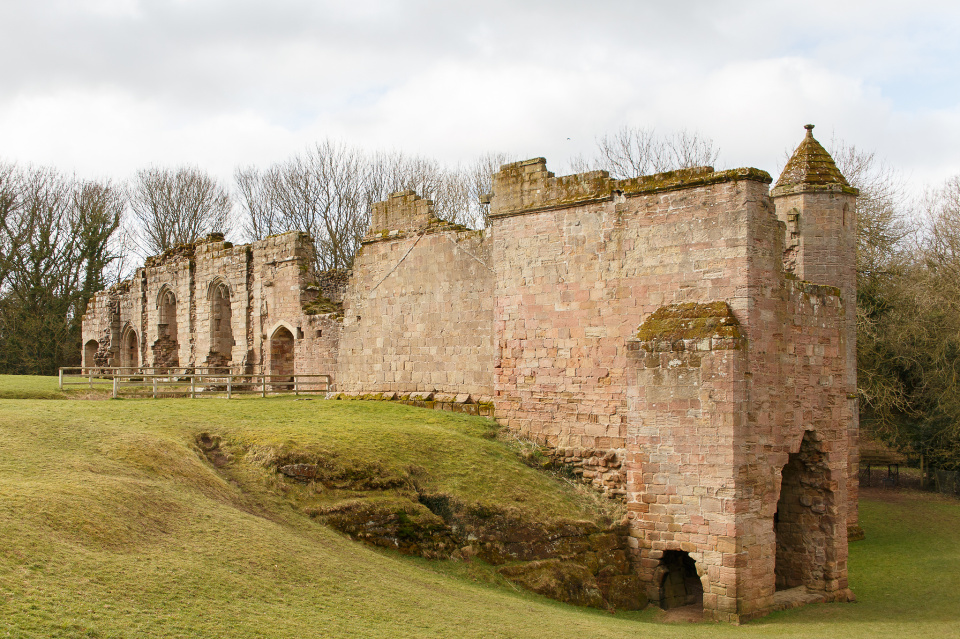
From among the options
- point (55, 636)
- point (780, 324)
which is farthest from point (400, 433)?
point (55, 636)

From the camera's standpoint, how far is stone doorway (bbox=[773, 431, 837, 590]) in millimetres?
13844

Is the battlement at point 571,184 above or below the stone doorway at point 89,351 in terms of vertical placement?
above

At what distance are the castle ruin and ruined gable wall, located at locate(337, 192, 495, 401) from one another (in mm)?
43

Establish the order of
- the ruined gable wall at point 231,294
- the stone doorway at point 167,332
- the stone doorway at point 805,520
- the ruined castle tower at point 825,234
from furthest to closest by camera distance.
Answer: the stone doorway at point 167,332
the ruined gable wall at point 231,294
the ruined castle tower at point 825,234
the stone doorway at point 805,520

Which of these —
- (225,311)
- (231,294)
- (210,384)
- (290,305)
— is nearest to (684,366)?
(290,305)

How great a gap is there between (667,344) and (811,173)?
7966 mm

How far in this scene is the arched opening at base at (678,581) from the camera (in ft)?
43.0

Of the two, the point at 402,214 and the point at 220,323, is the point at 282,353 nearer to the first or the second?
the point at 220,323

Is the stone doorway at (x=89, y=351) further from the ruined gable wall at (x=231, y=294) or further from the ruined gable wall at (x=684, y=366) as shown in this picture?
the ruined gable wall at (x=684, y=366)

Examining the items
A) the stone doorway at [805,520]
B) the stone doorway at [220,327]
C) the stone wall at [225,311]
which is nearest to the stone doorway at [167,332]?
the stone wall at [225,311]

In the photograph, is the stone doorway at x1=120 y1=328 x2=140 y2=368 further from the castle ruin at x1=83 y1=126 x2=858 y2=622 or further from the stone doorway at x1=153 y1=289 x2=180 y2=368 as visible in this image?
the castle ruin at x1=83 y1=126 x2=858 y2=622

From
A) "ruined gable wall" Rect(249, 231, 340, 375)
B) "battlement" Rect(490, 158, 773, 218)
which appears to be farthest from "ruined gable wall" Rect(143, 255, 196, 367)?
"battlement" Rect(490, 158, 773, 218)

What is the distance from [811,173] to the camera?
728 inches

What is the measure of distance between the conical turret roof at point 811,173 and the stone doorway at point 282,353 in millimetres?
13211
